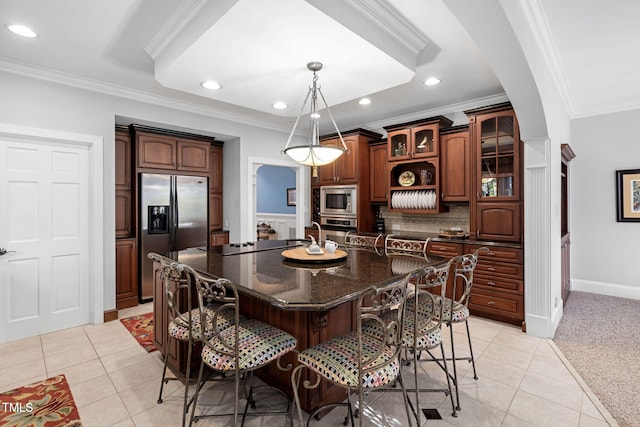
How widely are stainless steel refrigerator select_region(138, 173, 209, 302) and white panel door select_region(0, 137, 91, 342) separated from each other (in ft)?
2.16

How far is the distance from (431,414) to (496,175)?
9.06 ft

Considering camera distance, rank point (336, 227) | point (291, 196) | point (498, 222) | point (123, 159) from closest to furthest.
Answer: point (498, 222) → point (123, 159) → point (336, 227) → point (291, 196)

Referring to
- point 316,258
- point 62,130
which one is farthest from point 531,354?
point 62,130

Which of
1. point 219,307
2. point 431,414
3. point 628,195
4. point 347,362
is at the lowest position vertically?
point 431,414

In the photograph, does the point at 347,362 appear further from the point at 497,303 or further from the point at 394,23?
the point at 497,303

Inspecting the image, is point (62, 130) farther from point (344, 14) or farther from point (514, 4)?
point (514, 4)

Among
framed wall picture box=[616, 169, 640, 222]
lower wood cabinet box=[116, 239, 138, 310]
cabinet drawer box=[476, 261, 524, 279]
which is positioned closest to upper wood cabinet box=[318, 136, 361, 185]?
cabinet drawer box=[476, 261, 524, 279]

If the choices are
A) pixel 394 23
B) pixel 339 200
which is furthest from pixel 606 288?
pixel 394 23

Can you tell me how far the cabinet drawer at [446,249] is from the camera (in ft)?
12.4

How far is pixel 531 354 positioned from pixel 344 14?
319 cm

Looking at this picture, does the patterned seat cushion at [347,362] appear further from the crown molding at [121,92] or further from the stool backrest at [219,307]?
the crown molding at [121,92]

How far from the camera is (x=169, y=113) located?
13.6ft

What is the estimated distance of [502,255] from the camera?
3.49 metres

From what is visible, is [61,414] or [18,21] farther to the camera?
[18,21]
